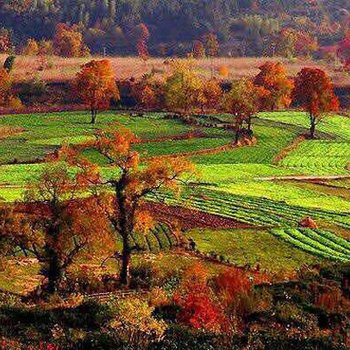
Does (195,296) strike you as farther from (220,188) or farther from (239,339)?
(220,188)

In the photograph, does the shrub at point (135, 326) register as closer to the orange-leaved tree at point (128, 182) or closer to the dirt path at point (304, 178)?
the orange-leaved tree at point (128, 182)

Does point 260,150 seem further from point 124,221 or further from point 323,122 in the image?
point 124,221

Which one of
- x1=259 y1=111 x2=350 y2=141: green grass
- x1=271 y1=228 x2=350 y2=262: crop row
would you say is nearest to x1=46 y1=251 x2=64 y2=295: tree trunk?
x1=271 y1=228 x2=350 y2=262: crop row

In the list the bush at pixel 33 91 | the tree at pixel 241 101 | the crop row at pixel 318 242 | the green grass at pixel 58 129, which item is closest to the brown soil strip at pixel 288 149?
the tree at pixel 241 101

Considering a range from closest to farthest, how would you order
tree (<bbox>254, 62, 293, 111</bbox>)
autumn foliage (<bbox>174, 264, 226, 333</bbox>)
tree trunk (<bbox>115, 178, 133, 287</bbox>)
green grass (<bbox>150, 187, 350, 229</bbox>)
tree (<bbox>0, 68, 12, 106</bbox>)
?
1. autumn foliage (<bbox>174, 264, 226, 333</bbox>)
2. tree trunk (<bbox>115, 178, 133, 287</bbox>)
3. green grass (<bbox>150, 187, 350, 229</bbox>)
4. tree (<bbox>254, 62, 293, 111</bbox>)
5. tree (<bbox>0, 68, 12, 106</bbox>)

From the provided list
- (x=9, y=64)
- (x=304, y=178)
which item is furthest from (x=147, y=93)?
(x=304, y=178)

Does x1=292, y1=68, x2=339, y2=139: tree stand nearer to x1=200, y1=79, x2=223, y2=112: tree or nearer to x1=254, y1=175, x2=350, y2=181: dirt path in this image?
x1=200, y1=79, x2=223, y2=112: tree

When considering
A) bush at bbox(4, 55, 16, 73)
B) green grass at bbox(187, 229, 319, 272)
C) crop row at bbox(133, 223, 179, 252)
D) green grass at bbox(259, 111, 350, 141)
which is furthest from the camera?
bush at bbox(4, 55, 16, 73)
